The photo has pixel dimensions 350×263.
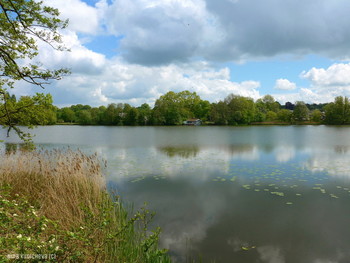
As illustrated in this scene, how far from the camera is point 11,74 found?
333 inches

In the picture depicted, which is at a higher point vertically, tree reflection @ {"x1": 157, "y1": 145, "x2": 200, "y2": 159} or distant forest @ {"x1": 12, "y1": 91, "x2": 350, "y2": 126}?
distant forest @ {"x1": 12, "y1": 91, "x2": 350, "y2": 126}

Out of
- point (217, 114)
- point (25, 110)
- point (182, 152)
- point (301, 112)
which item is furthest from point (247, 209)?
point (301, 112)

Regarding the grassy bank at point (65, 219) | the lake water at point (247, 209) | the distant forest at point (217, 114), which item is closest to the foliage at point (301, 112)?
the distant forest at point (217, 114)

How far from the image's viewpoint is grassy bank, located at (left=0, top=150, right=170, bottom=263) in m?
3.55

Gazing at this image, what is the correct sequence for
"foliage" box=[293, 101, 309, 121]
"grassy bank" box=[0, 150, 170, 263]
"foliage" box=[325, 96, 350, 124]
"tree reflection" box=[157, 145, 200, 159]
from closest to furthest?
"grassy bank" box=[0, 150, 170, 263]
"tree reflection" box=[157, 145, 200, 159]
"foliage" box=[325, 96, 350, 124]
"foliage" box=[293, 101, 309, 121]

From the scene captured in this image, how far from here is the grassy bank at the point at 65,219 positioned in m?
3.55

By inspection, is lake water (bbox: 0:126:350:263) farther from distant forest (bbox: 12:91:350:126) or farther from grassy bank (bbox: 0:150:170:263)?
distant forest (bbox: 12:91:350:126)

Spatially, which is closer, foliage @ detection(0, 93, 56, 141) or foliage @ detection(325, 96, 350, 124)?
foliage @ detection(0, 93, 56, 141)

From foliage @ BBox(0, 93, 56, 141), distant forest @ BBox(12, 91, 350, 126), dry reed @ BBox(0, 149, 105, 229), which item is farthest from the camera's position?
distant forest @ BBox(12, 91, 350, 126)

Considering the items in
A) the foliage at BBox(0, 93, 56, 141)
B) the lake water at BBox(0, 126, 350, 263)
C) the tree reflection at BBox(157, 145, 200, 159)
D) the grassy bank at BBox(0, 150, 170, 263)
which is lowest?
the lake water at BBox(0, 126, 350, 263)

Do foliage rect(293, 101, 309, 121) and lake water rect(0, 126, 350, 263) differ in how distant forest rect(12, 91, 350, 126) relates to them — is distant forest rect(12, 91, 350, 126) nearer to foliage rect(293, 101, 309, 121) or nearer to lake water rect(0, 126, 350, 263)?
foliage rect(293, 101, 309, 121)

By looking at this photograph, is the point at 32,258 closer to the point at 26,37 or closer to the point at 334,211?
the point at 26,37

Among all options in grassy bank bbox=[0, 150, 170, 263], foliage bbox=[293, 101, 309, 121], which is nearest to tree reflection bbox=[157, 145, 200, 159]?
grassy bank bbox=[0, 150, 170, 263]

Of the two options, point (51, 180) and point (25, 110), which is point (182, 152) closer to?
point (51, 180)
